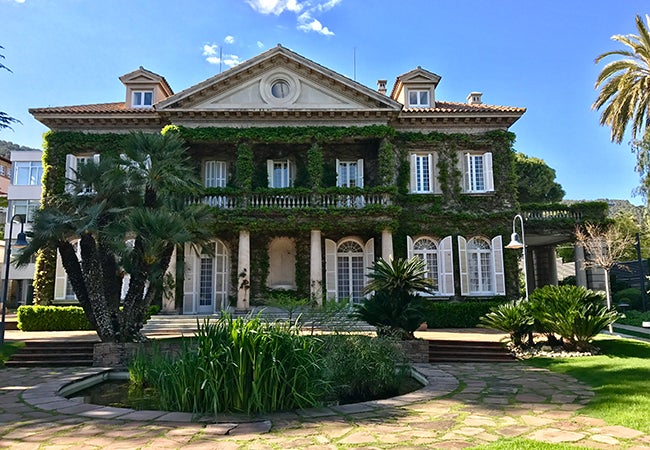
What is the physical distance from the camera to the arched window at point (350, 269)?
2147cm

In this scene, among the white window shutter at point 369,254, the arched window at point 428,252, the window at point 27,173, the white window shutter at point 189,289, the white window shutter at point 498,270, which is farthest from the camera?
the window at point 27,173

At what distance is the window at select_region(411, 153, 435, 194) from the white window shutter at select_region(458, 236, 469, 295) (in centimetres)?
277

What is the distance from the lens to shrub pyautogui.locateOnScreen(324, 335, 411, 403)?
779 cm

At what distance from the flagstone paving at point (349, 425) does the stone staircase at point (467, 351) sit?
4.39 meters

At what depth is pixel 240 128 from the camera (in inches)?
831

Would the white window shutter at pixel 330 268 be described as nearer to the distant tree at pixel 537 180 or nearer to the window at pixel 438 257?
the window at pixel 438 257

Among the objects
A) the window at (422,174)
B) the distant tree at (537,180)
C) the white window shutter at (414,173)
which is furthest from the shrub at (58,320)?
the distant tree at (537,180)

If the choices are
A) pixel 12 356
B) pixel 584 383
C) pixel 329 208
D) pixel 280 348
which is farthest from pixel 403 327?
pixel 12 356

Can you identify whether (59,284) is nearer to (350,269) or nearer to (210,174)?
(210,174)

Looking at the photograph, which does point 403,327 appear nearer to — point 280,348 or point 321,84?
point 280,348

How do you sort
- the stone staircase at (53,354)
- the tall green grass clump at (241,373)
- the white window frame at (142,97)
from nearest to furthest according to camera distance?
the tall green grass clump at (241,373) → the stone staircase at (53,354) → the white window frame at (142,97)

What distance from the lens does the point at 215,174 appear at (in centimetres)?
2238

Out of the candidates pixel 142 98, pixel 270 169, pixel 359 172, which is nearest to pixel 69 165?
pixel 142 98

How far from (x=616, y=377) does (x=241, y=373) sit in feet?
23.5
